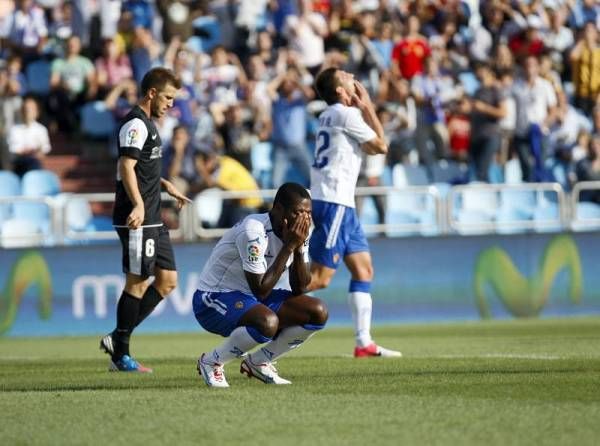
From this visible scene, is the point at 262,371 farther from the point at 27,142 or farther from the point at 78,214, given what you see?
the point at 27,142

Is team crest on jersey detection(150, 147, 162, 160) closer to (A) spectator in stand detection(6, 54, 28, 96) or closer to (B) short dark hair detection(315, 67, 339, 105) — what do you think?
(B) short dark hair detection(315, 67, 339, 105)

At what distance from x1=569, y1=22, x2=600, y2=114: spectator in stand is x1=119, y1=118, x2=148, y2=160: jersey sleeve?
552 inches

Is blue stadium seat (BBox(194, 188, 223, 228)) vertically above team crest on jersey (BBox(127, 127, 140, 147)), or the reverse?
team crest on jersey (BBox(127, 127, 140, 147))

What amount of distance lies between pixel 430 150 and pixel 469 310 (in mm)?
3444

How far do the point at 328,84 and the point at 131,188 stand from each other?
7.83 feet

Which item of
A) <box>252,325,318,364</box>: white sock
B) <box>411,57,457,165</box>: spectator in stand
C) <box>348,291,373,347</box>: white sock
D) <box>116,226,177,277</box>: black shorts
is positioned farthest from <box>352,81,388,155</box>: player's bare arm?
<box>411,57,457,165</box>: spectator in stand

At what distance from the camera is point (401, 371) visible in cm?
1052

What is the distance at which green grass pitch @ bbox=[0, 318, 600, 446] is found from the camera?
22.9ft

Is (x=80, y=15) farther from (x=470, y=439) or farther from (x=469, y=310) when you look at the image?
(x=470, y=439)

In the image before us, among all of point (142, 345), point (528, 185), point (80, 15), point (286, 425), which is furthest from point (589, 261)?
point (286, 425)

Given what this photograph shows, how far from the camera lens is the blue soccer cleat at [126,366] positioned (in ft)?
36.7

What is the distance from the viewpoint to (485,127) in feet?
70.1

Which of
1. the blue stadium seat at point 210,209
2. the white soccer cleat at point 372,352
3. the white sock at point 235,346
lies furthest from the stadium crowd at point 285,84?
the white sock at point 235,346

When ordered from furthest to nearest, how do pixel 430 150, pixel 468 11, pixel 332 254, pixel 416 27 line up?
pixel 468 11 → pixel 416 27 → pixel 430 150 → pixel 332 254
